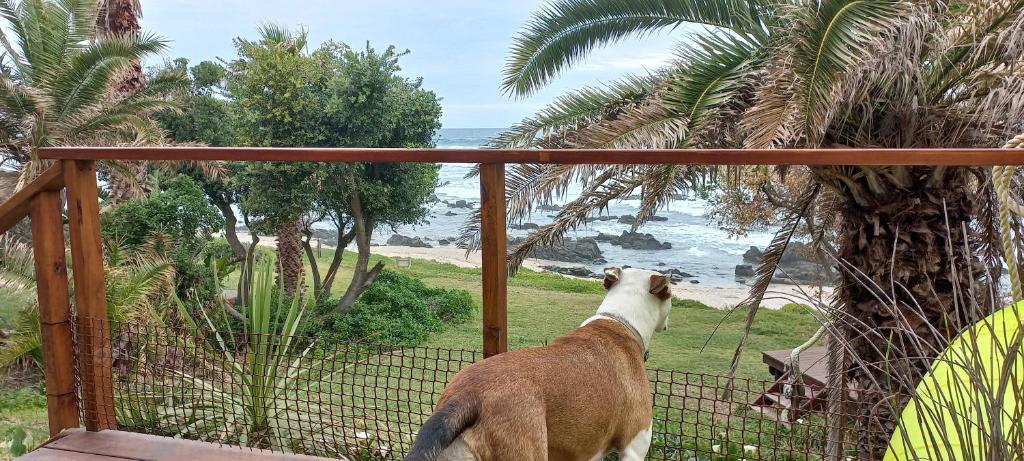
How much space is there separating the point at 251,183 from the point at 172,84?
2.73 m

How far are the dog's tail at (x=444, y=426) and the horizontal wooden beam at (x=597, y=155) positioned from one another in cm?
72

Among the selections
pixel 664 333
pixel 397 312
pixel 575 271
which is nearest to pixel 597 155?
pixel 397 312

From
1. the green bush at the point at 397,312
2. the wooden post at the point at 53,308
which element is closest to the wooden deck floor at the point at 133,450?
the wooden post at the point at 53,308

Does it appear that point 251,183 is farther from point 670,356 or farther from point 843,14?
point 843,14

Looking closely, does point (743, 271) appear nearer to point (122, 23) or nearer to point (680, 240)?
point (680, 240)

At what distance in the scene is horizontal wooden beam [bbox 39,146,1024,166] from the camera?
1.86 m

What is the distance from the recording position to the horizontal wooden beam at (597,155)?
1855 mm

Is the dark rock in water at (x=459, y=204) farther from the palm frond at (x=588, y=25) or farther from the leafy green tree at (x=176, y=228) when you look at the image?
the palm frond at (x=588, y=25)

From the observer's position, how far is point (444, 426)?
5.58 ft

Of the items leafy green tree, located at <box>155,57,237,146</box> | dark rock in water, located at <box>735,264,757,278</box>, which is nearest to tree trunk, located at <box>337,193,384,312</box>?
leafy green tree, located at <box>155,57,237,146</box>

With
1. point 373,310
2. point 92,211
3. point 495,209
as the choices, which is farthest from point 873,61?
point 373,310

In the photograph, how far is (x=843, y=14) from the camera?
4047 mm

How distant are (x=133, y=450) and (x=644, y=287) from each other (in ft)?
5.86

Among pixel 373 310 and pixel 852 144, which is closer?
pixel 852 144
